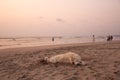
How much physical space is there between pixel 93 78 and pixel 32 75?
7.78 ft

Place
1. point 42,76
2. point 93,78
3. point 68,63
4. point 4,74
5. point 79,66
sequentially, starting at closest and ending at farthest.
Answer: point 93,78, point 42,76, point 4,74, point 79,66, point 68,63

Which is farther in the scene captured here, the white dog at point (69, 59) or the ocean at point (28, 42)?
the ocean at point (28, 42)

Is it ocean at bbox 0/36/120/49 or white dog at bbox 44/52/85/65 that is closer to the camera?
white dog at bbox 44/52/85/65

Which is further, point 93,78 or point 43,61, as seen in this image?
point 43,61

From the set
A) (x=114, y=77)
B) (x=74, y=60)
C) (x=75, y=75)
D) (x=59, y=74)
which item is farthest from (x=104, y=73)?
(x=74, y=60)

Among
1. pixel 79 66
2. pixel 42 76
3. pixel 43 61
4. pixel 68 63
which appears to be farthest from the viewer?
pixel 43 61

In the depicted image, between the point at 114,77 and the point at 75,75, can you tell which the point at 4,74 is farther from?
the point at 114,77

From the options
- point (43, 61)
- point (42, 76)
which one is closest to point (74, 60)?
point (43, 61)

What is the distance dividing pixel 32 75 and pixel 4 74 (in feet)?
4.07

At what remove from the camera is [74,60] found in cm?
949

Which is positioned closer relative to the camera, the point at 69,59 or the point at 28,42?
the point at 69,59

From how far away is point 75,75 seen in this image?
720cm

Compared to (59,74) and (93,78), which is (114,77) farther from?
(59,74)

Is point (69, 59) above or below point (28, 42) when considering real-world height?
above
